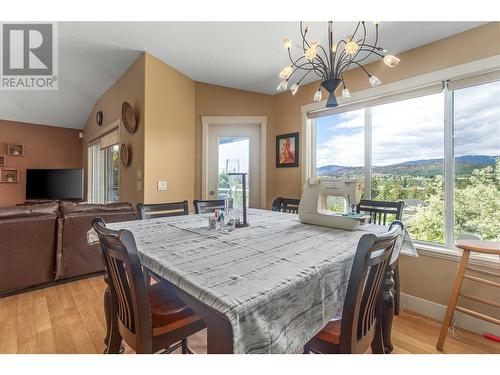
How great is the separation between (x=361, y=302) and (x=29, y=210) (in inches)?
110

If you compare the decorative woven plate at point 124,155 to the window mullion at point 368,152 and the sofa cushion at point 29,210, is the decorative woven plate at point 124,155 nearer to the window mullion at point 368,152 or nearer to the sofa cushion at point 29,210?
the sofa cushion at point 29,210

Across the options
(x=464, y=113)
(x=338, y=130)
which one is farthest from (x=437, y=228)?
(x=338, y=130)

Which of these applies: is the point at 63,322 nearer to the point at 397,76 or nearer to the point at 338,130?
the point at 338,130

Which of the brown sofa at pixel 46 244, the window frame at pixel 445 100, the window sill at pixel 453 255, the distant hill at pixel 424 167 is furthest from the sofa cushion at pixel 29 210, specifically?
the window sill at pixel 453 255

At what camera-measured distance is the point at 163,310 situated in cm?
109

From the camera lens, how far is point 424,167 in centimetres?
226

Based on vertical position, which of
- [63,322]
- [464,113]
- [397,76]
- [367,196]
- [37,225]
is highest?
[397,76]

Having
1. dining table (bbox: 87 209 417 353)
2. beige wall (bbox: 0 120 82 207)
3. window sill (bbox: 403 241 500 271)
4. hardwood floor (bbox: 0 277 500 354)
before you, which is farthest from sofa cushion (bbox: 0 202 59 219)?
beige wall (bbox: 0 120 82 207)

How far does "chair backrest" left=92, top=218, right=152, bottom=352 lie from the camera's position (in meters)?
0.79

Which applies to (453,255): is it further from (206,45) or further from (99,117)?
(99,117)

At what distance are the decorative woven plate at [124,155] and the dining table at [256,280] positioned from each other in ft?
6.65

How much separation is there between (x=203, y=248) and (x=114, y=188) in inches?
152

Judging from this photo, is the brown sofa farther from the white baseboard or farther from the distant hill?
the white baseboard

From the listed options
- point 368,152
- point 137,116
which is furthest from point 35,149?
point 368,152
